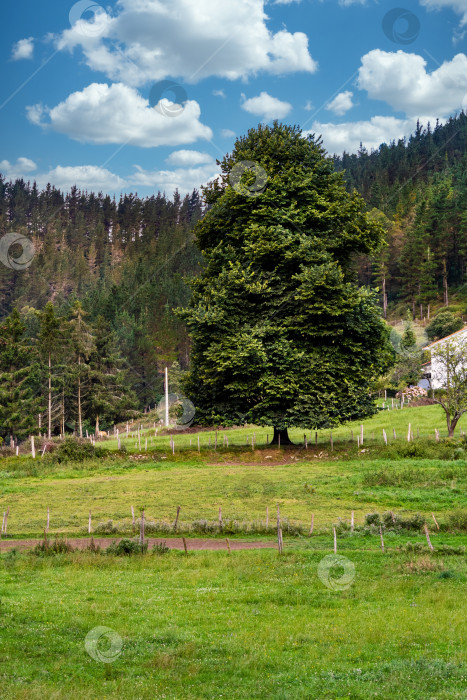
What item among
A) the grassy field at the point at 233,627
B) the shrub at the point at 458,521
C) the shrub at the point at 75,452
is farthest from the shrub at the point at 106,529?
the shrub at the point at 75,452

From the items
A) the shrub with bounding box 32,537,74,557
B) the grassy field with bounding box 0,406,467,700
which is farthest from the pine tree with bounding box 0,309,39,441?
the shrub with bounding box 32,537,74,557

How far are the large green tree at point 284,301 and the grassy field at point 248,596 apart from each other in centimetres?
638

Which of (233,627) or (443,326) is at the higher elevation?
(443,326)

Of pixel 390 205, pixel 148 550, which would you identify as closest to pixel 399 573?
pixel 148 550

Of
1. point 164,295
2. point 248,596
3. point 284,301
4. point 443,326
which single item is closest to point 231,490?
point 284,301

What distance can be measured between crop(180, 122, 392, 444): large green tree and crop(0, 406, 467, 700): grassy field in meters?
6.38

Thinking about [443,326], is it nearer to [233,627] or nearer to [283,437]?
[283,437]

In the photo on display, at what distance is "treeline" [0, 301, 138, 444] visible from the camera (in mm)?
79500

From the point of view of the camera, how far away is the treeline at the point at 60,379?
79.5 m

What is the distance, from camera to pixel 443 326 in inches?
4176

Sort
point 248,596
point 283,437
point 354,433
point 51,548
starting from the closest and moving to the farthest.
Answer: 1. point 248,596
2. point 51,548
3. point 283,437
4. point 354,433

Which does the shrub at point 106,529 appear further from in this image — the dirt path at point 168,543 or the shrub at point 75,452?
the shrub at point 75,452

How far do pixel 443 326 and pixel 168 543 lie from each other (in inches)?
3460

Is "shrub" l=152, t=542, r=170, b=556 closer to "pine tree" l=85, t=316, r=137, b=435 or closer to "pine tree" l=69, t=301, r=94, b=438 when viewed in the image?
"pine tree" l=69, t=301, r=94, b=438
